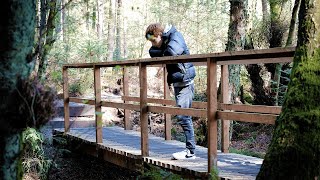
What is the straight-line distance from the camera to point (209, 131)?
15.8ft

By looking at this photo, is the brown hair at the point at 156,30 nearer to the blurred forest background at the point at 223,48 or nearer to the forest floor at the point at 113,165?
the blurred forest background at the point at 223,48

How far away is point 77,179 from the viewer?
28.0ft

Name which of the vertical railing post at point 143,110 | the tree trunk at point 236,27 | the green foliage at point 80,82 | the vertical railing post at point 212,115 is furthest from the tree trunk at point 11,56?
the green foliage at point 80,82

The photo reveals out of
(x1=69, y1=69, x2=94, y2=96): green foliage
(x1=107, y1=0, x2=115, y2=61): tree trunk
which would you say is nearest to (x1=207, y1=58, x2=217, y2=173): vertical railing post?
(x1=69, y1=69, x2=94, y2=96): green foliage

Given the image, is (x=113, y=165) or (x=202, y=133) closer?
(x=113, y=165)

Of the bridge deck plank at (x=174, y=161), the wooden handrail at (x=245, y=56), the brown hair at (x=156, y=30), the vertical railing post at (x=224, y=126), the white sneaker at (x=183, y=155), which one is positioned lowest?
the bridge deck plank at (x=174, y=161)

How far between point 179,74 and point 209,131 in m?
1.13

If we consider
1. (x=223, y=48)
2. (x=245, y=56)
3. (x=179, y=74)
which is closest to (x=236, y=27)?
(x=179, y=74)

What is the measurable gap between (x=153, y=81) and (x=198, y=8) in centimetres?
333

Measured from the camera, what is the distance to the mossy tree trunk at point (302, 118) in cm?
331

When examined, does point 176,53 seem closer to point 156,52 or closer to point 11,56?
point 156,52

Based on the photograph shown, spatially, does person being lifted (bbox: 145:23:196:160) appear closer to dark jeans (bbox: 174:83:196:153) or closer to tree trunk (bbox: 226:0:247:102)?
dark jeans (bbox: 174:83:196:153)

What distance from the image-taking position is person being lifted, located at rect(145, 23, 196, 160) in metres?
5.61

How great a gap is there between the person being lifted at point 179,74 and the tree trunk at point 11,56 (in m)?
3.37
